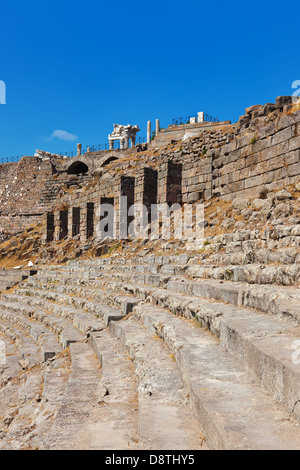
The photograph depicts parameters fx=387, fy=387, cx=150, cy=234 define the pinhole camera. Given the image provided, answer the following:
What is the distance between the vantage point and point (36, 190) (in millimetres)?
34125

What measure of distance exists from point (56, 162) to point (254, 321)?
35150 mm

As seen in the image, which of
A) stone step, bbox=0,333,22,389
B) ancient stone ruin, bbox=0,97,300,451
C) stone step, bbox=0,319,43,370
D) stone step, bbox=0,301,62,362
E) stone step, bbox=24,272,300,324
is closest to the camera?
ancient stone ruin, bbox=0,97,300,451

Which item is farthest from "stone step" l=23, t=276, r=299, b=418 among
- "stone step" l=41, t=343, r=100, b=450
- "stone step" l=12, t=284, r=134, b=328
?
"stone step" l=41, t=343, r=100, b=450

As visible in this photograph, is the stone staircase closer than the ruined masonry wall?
Yes

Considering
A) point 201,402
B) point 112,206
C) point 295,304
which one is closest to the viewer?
point 201,402

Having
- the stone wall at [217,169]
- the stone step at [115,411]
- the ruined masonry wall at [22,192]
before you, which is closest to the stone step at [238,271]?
the stone step at [115,411]

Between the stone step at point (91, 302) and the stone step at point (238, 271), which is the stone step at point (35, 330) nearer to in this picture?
the stone step at point (91, 302)

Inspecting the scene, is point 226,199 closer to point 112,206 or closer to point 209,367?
point 112,206

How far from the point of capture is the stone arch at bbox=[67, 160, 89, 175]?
35.6 metres

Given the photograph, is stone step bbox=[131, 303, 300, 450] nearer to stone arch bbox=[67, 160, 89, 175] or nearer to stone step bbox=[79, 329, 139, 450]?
stone step bbox=[79, 329, 139, 450]

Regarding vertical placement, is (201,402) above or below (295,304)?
below

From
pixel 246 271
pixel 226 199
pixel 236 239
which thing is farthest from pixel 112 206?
pixel 246 271

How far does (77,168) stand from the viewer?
36438mm

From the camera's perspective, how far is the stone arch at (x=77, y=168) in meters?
35.6
